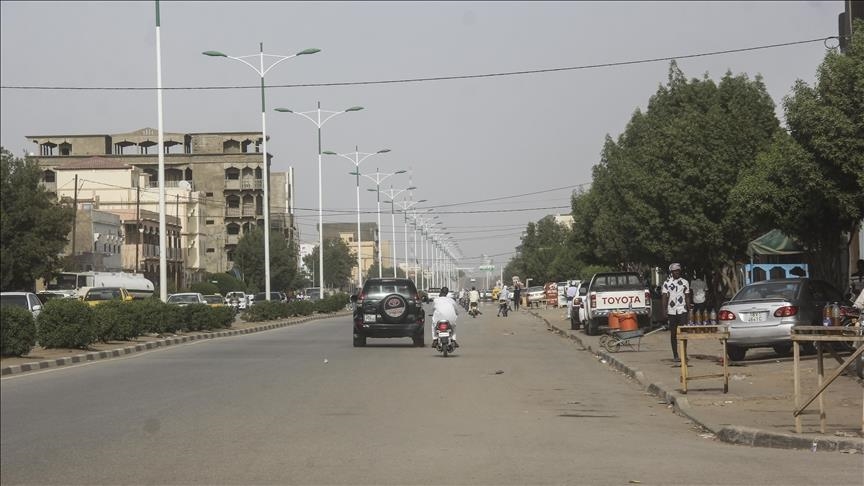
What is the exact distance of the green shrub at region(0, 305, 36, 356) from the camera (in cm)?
2386

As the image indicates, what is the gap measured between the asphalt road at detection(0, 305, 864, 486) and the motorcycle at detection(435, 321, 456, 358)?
17.0 feet

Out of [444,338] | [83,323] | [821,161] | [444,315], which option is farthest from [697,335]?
[83,323]

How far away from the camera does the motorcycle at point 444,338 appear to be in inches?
1062

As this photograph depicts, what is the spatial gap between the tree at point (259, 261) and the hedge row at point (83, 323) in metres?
73.5

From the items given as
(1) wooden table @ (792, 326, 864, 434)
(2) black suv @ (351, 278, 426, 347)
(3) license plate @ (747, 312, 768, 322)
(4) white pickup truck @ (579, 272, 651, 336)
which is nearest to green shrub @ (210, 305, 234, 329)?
(2) black suv @ (351, 278, 426, 347)

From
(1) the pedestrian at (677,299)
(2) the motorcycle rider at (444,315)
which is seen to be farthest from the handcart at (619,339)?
(1) the pedestrian at (677,299)

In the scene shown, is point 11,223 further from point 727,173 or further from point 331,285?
point 331,285

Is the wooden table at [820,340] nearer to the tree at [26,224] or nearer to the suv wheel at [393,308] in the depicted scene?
the suv wheel at [393,308]

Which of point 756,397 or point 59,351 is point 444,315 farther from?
point 756,397

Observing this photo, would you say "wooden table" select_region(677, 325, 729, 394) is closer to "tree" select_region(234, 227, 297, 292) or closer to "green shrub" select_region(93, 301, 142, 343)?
"green shrub" select_region(93, 301, 142, 343)

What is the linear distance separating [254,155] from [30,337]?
110938 millimetres

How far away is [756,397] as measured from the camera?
54.5 feet

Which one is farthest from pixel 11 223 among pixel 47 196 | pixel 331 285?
pixel 331 285

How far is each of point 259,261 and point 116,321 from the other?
82493 mm
